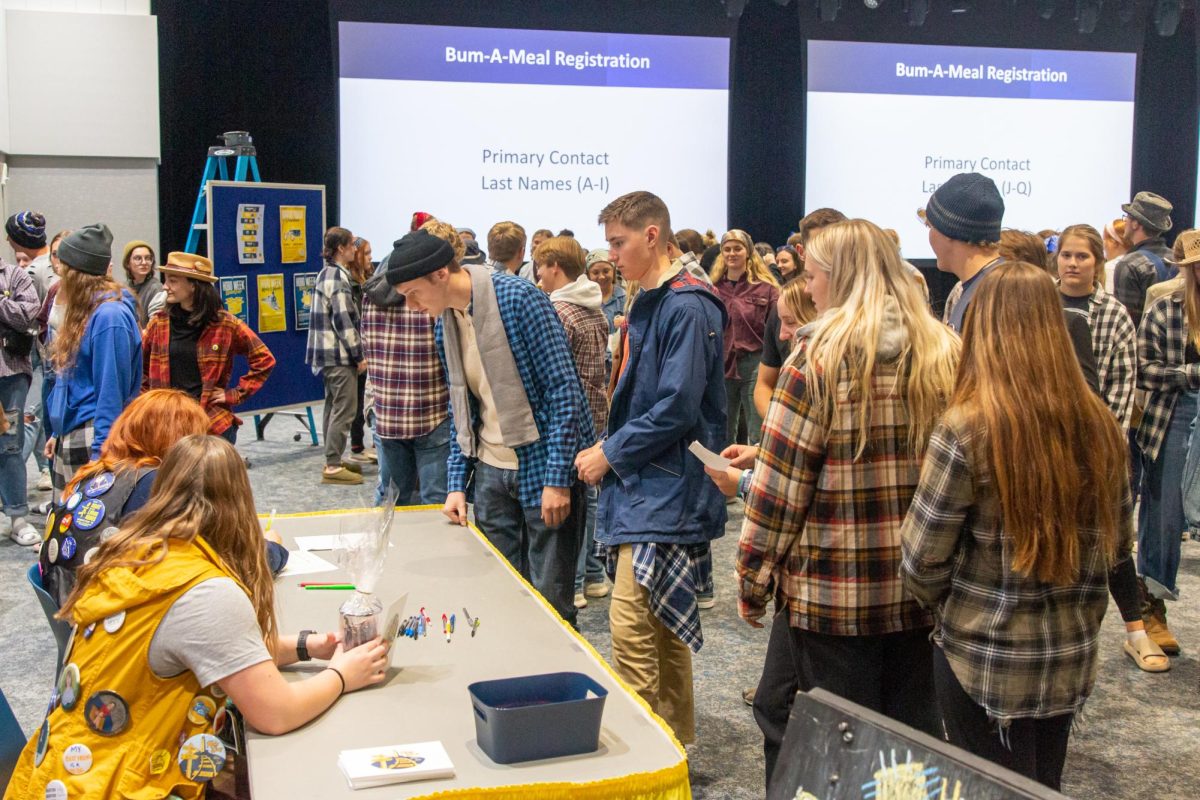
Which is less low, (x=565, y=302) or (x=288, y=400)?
(x=565, y=302)

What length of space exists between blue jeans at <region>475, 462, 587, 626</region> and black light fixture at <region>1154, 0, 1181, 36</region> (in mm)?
9089

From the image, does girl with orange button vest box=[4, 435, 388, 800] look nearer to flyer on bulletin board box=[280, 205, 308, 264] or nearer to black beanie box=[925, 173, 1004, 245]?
black beanie box=[925, 173, 1004, 245]

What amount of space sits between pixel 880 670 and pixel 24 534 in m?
4.33

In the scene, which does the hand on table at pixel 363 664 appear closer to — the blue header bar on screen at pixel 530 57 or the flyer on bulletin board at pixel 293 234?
the flyer on bulletin board at pixel 293 234

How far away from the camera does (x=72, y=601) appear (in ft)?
6.02

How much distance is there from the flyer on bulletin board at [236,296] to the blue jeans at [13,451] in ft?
5.25

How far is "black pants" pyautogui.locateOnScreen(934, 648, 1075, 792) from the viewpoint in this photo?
190cm

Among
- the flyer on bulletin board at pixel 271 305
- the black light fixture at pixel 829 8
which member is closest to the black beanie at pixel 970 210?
the flyer on bulletin board at pixel 271 305

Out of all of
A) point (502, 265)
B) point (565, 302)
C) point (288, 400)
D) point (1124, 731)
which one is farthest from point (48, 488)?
point (1124, 731)

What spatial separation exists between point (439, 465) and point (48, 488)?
3245mm

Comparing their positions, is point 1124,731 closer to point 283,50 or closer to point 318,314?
point 318,314

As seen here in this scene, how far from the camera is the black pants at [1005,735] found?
6.24 feet

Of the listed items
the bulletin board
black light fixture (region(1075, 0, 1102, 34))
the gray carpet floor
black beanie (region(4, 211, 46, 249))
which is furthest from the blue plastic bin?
black light fixture (region(1075, 0, 1102, 34))

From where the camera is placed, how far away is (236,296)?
Result: 688 cm
